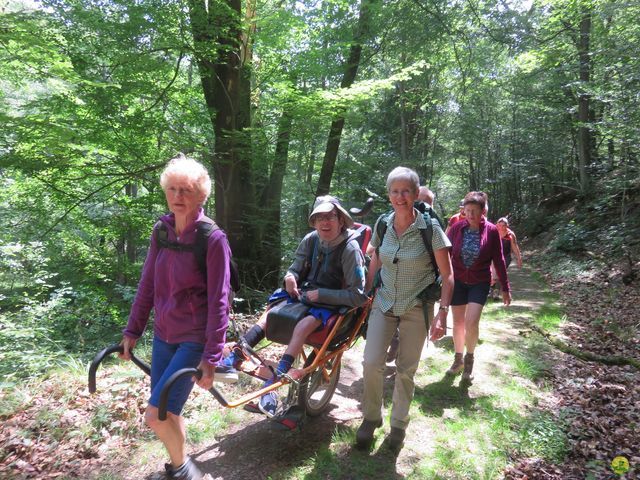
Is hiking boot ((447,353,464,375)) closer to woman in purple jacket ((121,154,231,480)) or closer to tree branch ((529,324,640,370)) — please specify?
tree branch ((529,324,640,370))

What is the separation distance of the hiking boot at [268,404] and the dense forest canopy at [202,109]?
3288mm

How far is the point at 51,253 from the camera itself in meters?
13.0

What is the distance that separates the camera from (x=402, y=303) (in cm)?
355

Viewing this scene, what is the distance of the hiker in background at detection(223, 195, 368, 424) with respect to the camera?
3415mm

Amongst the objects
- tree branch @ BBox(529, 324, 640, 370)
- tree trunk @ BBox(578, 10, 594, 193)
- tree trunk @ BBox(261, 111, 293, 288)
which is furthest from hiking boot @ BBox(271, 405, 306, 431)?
tree trunk @ BBox(578, 10, 594, 193)

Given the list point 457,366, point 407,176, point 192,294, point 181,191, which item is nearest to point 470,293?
point 457,366

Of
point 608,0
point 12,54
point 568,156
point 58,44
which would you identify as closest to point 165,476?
point 58,44

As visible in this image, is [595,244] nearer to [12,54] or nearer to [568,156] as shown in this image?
[568,156]

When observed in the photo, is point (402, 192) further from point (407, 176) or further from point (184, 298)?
point (184, 298)

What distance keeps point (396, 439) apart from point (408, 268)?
1.51 meters

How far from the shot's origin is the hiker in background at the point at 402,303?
11.5 feet

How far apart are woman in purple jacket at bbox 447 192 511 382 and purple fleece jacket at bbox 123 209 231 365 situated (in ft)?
10.9

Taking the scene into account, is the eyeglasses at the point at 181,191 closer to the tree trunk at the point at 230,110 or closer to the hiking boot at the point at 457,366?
the hiking boot at the point at 457,366

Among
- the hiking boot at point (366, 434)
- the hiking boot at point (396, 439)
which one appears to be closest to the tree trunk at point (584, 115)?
the hiking boot at point (396, 439)
